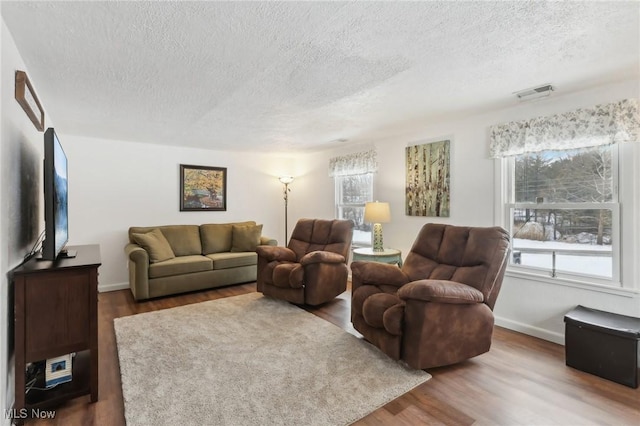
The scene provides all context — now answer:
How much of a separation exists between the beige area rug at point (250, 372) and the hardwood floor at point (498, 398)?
0.09 m

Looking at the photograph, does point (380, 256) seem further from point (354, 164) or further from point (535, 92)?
point (535, 92)

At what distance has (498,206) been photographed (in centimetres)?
313

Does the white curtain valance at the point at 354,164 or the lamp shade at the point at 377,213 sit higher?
the white curtain valance at the point at 354,164

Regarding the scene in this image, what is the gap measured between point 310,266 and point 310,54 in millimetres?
2253

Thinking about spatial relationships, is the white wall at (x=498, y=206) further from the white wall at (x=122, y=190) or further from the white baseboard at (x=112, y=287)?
the white baseboard at (x=112, y=287)

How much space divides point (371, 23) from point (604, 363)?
8.86 ft

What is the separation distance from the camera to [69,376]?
1.97m

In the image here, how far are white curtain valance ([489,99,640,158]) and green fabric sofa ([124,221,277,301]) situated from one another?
3456mm

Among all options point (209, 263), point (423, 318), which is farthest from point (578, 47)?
point (209, 263)

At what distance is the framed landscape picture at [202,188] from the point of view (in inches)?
195

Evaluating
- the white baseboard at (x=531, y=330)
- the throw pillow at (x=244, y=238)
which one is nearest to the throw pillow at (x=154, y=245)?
the throw pillow at (x=244, y=238)

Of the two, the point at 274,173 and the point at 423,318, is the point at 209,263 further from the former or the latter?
the point at 423,318

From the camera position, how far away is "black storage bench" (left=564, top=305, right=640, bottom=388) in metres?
2.05

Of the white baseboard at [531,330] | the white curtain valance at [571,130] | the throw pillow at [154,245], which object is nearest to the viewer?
the white curtain valance at [571,130]
